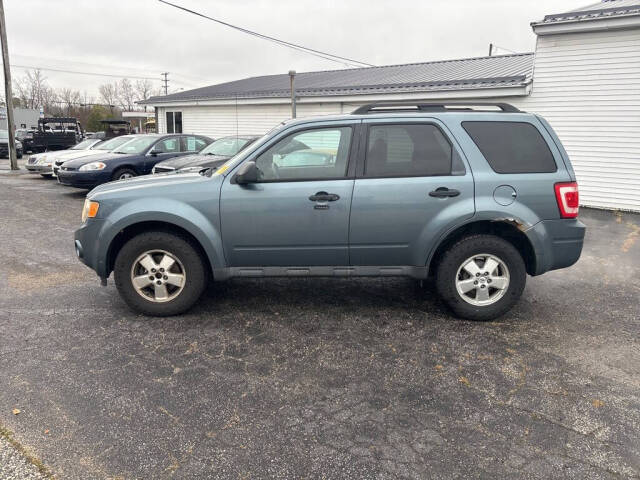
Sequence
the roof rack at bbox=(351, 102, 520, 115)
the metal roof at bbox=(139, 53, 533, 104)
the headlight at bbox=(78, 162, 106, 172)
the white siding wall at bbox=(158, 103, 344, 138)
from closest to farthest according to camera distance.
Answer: the roof rack at bbox=(351, 102, 520, 115) → the headlight at bbox=(78, 162, 106, 172) → the metal roof at bbox=(139, 53, 533, 104) → the white siding wall at bbox=(158, 103, 344, 138)

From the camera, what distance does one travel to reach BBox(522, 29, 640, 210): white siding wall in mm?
10188

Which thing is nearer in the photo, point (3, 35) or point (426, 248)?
point (426, 248)

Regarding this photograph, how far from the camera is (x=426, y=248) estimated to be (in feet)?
13.9

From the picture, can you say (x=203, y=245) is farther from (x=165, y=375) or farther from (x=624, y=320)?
(x=624, y=320)

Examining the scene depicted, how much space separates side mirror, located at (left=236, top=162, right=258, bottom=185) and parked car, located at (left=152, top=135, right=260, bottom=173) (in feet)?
19.2

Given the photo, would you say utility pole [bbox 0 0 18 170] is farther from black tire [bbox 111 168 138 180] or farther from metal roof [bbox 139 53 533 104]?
black tire [bbox 111 168 138 180]

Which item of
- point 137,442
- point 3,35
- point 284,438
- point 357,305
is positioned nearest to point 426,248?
point 357,305

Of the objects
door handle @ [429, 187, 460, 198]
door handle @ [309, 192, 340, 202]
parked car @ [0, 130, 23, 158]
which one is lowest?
door handle @ [309, 192, 340, 202]

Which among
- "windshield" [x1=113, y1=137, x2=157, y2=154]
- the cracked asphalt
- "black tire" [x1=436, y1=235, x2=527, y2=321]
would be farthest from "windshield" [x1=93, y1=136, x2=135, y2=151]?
"black tire" [x1=436, y1=235, x2=527, y2=321]

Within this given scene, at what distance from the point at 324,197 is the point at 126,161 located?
8.61 m

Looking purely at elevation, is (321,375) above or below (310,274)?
below

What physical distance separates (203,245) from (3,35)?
728 inches

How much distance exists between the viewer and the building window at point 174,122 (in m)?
A: 22.3

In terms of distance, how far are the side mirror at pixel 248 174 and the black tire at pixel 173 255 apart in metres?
0.76
